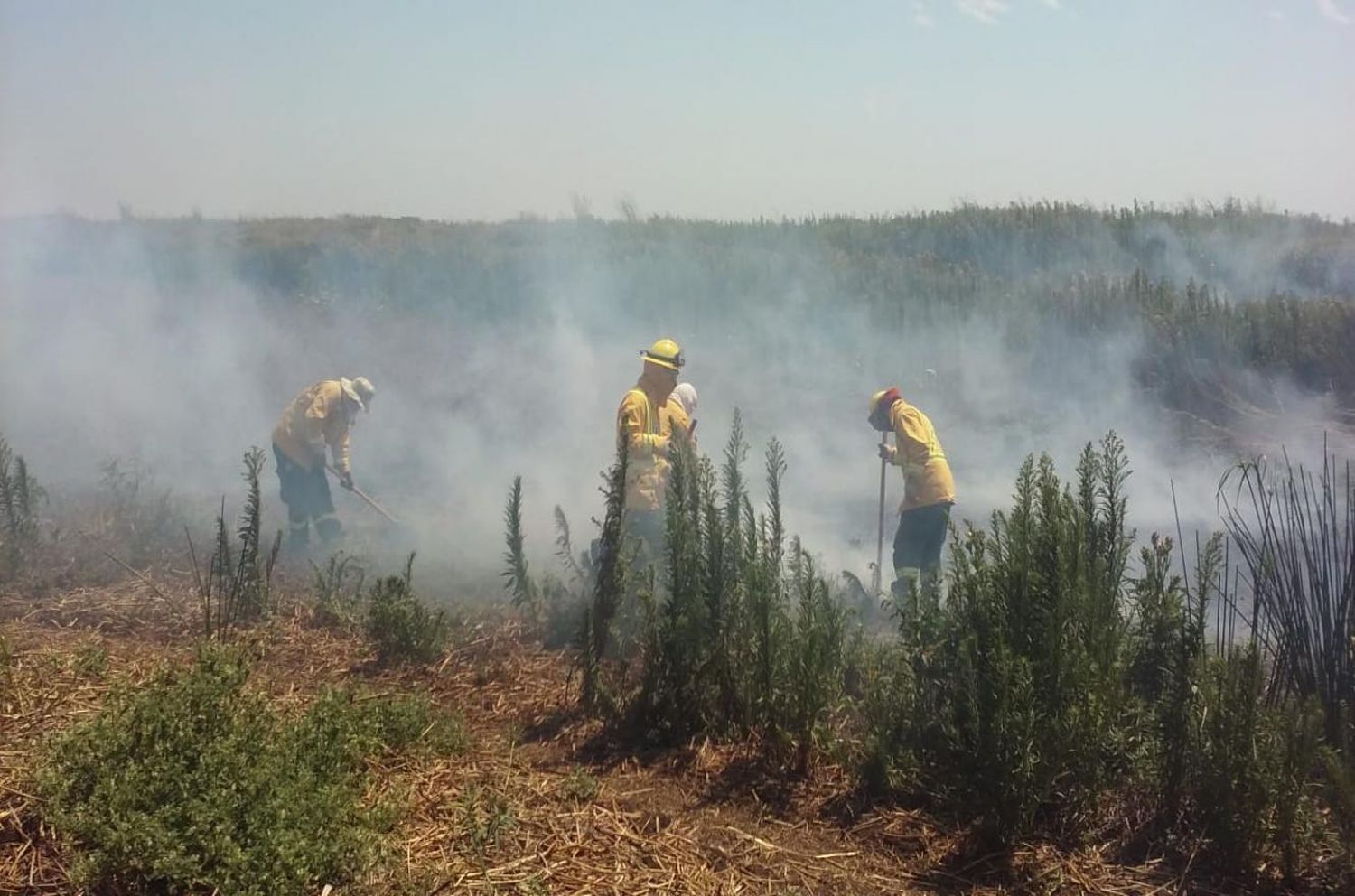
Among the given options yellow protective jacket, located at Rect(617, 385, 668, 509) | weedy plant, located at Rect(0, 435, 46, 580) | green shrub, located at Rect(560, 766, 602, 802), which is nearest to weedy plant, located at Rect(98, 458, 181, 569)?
weedy plant, located at Rect(0, 435, 46, 580)

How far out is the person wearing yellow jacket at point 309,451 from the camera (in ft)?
31.2

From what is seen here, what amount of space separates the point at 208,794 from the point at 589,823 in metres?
1.17

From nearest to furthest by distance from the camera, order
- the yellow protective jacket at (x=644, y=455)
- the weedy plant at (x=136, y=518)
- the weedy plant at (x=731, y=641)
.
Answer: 1. the weedy plant at (x=731, y=641)
2. the yellow protective jacket at (x=644, y=455)
3. the weedy plant at (x=136, y=518)

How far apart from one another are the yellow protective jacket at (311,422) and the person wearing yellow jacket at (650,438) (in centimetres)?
370

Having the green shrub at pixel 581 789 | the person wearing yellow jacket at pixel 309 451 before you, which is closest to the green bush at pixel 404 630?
the green shrub at pixel 581 789

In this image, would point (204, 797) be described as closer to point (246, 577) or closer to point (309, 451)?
point (246, 577)

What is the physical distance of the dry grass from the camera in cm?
304

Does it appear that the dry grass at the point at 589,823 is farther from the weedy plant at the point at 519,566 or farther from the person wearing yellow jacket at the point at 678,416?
the person wearing yellow jacket at the point at 678,416

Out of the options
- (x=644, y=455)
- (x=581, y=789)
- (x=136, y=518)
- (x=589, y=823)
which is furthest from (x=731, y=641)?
(x=136, y=518)

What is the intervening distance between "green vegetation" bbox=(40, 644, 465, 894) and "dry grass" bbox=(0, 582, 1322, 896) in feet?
0.48

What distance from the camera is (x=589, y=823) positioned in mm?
3383

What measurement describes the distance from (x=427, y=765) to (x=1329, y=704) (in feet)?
10.7

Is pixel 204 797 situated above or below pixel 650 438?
below

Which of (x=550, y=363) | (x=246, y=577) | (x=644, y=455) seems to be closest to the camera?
(x=246, y=577)
